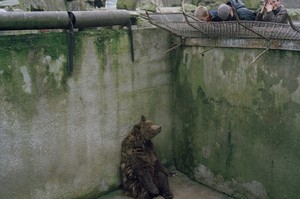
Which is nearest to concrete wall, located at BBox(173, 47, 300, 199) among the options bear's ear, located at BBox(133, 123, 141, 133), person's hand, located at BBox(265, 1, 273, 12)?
person's hand, located at BBox(265, 1, 273, 12)

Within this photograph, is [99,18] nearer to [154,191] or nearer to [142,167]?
[142,167]

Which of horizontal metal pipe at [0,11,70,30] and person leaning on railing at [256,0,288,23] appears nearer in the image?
horizontal metal pipe at [0,11,70,30]

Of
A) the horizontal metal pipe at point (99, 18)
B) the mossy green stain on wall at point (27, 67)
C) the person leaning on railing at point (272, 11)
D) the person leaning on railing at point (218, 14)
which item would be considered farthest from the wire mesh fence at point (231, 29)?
the mossy green stain on wall at point (27, 67)

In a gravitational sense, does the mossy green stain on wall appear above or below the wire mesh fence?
below

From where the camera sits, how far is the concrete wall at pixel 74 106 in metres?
4.38

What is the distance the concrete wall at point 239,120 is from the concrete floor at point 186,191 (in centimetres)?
12

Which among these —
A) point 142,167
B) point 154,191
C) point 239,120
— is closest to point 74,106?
point 142,167

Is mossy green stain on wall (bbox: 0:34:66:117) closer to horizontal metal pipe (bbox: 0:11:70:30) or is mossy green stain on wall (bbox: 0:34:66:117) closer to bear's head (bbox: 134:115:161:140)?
horizontal metal pipe (bbox: 0:11:70:30)

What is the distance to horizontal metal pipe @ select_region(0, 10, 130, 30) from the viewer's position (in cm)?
406

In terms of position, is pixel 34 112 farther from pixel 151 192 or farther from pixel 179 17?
pixel 179 17

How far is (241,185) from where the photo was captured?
5348 mm

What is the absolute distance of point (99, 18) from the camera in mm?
4863

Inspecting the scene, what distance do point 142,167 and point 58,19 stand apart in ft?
8.05

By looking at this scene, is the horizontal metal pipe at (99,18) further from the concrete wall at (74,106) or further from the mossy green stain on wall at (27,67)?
the mossy green stain on wall at (27,67)
